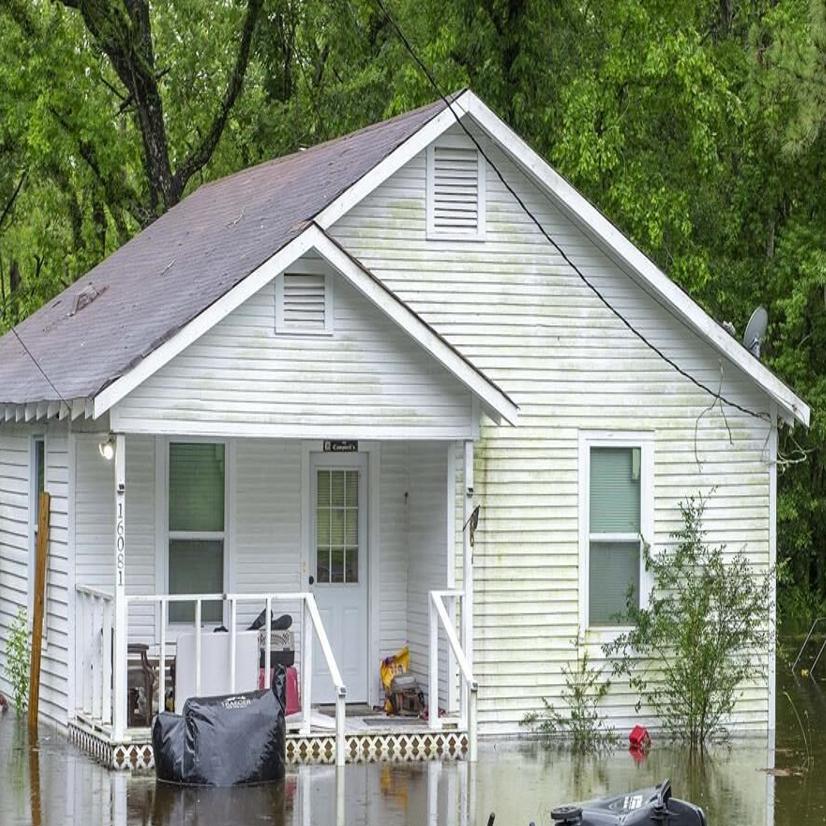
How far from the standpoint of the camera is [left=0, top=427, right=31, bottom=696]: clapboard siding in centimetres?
1906

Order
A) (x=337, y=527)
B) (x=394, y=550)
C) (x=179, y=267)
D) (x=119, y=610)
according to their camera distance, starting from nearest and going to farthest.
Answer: (x=119, y=610)
(x=337, y=527)
(x=394, y=550)
(x=179, y=267)

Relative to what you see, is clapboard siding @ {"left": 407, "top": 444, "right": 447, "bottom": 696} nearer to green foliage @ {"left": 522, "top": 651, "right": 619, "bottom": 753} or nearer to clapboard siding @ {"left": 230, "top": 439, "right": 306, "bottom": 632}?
green foliage @ {"left": 522, "top": 651, "right": 619, "bottom": 753}

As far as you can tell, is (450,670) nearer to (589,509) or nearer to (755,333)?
(589,509)

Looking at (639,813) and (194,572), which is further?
(194,572)

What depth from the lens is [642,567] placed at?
18.0 m

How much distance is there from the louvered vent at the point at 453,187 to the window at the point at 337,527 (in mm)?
2614

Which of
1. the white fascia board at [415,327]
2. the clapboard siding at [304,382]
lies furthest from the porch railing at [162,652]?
the white fascia board at [415,327]

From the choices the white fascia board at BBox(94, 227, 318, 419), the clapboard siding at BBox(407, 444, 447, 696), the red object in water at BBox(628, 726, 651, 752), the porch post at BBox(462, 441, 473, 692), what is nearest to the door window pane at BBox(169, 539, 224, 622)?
the clapboard siding at BBox(407, 444, 447, 696)

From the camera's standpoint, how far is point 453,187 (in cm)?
1778

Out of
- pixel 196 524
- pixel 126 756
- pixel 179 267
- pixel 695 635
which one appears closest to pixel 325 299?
pixel 196 524

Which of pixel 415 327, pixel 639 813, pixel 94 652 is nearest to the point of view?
pixel 639 813

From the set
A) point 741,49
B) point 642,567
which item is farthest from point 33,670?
point 741,49

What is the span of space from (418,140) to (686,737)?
6215 millimetres

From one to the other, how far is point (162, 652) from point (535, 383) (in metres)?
4.61
